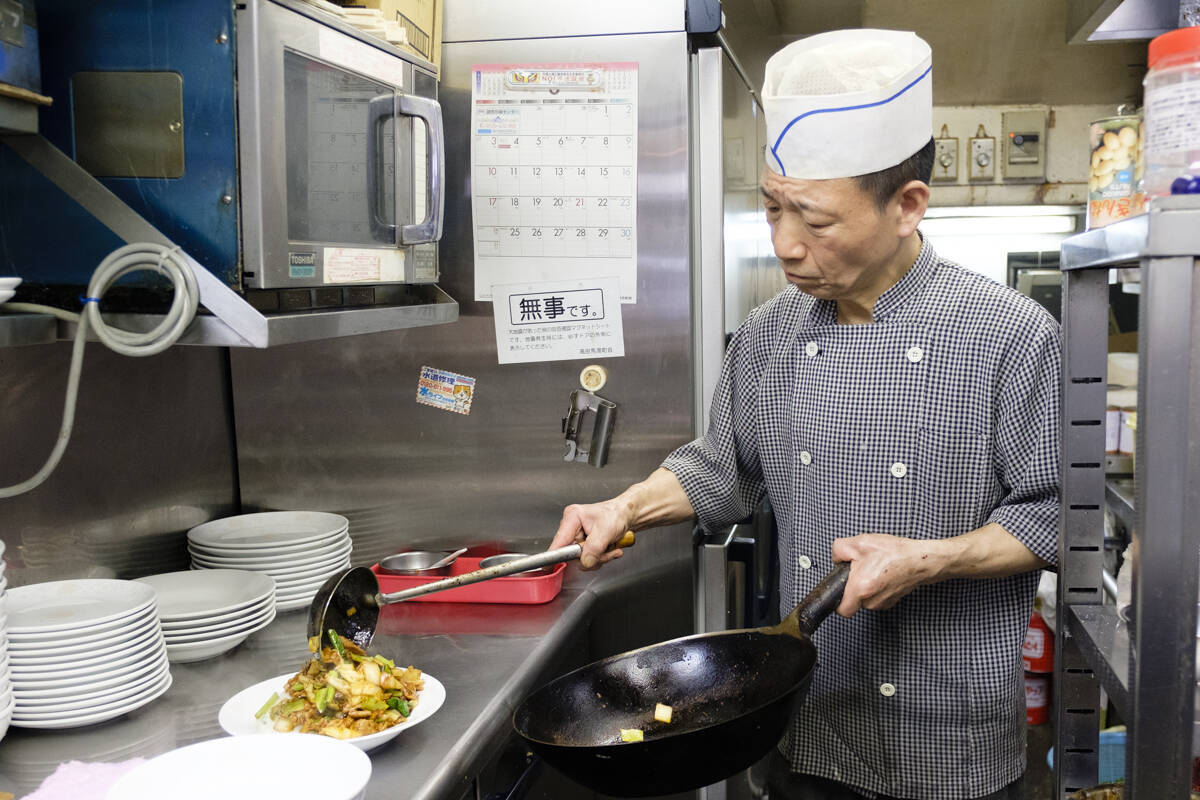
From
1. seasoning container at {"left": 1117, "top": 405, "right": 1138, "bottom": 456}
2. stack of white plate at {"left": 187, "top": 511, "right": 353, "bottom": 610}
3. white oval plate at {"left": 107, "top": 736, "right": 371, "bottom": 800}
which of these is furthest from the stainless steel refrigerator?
seasoning container at {"left": 1117, "top": 405, "right": 1138, "bottom": 456}

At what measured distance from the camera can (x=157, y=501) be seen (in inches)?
84.0

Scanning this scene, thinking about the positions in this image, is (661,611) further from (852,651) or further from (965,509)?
(965,509)

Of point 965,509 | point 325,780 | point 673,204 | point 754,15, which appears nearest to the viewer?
point 325,780

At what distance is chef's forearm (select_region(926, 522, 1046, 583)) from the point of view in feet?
5.08

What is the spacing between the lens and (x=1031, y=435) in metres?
1.61

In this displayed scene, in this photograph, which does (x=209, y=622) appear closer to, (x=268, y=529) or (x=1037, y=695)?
(x=268, y=529)

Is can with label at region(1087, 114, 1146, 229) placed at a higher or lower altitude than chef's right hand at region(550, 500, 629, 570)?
higher

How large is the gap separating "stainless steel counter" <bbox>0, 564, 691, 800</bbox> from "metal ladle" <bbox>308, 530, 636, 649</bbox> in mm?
89

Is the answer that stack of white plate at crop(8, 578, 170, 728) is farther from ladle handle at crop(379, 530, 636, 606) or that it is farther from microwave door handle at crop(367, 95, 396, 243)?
microwave door handle at crop(367, 95, 396, 243)

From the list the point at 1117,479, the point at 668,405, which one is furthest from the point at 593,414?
the point at 1117,479

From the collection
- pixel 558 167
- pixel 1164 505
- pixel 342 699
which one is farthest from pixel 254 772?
pixel 558 167

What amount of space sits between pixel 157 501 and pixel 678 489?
1026 mm

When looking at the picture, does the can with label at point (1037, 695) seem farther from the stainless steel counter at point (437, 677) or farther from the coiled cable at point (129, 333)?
the coiled cable at point (129, 333)

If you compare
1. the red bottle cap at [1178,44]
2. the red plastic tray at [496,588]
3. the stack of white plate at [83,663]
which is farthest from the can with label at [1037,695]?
the red bottle cap at [1178,44]
